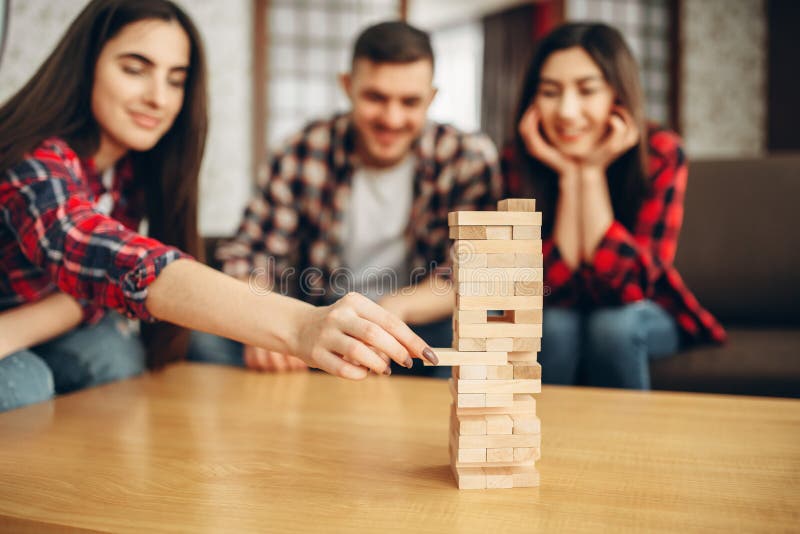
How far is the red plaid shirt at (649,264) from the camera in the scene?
1497 mm

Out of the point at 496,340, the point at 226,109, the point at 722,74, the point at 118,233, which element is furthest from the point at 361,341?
the point at 722,74

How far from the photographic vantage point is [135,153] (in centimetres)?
138

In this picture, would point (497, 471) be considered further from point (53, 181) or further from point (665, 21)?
point (665, 21)

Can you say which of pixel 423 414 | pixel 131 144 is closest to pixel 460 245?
pixel 423 414

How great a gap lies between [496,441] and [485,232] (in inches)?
9.0

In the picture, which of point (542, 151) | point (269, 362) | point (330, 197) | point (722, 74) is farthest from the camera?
point (722, 74)

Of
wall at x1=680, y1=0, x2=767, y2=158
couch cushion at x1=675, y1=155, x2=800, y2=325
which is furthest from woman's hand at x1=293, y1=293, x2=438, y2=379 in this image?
wall at x1=680, y1=0, x2=767, y2=158

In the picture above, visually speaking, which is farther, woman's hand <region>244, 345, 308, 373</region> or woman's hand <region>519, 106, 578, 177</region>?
woman's hand <region>519, 106, 578, 177</region>

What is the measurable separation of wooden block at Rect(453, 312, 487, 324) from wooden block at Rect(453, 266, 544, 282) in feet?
0.11

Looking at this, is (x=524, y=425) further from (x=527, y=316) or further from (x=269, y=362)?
(x=269, y=362)

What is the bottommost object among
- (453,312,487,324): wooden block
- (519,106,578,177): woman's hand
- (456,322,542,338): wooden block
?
(456,322,542,338): wooden block

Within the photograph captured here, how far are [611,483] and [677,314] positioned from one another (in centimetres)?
104

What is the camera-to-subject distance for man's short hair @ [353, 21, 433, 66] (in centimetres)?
158

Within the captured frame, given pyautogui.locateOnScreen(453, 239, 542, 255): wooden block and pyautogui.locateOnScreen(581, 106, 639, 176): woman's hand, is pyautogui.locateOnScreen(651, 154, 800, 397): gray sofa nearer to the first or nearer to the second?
pyautogui.locateOnScreen(581, 106, 639, 176): woman's hand
